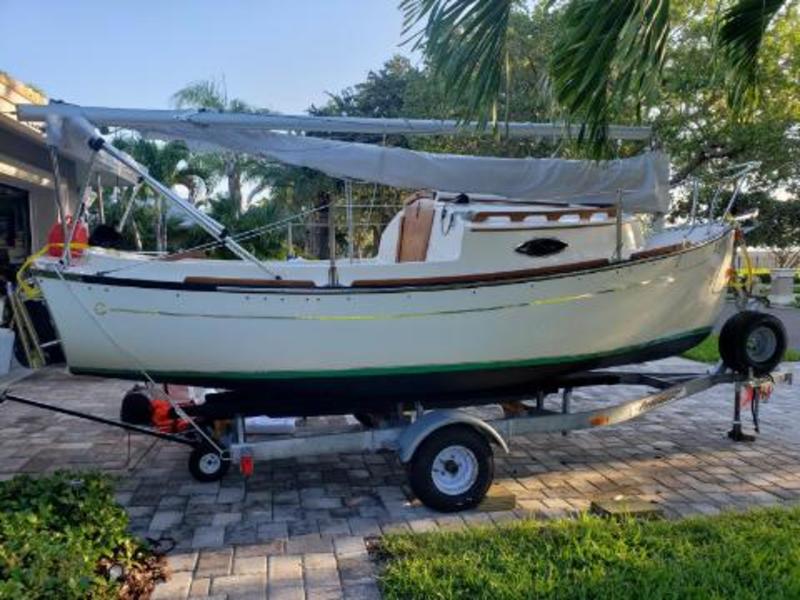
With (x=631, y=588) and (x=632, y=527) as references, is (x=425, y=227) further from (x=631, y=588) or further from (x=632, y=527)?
(x=631, y=588)

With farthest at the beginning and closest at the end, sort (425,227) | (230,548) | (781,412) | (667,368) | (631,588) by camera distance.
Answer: (667,368) → (781,412) → (425,227) → (230,548) → (631,588)

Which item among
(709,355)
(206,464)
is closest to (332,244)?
(206,464)

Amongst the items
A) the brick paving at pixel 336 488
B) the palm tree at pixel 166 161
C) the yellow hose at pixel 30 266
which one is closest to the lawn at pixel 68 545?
the brick paving at pixel 336 488

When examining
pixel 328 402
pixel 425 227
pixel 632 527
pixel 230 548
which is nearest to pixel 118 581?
pixel 230 548

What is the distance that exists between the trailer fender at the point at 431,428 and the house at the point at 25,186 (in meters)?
7.30

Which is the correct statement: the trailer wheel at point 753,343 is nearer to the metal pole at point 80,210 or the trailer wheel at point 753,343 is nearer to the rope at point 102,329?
the rope at point 102,329

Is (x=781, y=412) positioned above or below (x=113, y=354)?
below

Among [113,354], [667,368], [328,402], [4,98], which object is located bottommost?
[667,368]

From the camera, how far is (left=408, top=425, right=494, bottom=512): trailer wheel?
16.4 ft

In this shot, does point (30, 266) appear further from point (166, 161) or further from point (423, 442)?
point (166, 161)

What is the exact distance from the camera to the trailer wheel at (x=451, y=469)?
5008 millimetres

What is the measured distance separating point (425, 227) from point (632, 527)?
293cm

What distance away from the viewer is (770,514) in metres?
4.77

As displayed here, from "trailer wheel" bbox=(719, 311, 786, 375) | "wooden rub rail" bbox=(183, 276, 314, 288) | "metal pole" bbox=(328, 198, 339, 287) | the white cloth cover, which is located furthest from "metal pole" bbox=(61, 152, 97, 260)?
"trailer wheel" bbox=(719, 311, 786, 375)
